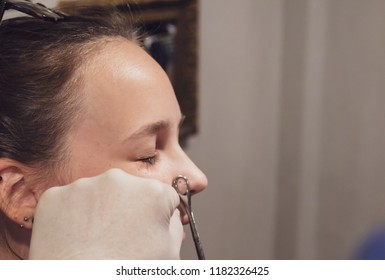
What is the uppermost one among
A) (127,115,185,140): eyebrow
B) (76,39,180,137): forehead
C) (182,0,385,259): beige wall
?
(76,39,180,137): forehead

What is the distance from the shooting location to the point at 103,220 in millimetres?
597

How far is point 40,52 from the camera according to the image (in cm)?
67

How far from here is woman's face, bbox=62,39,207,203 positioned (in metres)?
0.66

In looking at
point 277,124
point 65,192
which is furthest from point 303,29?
point 65,192

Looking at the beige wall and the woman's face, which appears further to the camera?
the beige wall

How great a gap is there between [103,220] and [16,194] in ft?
0.44

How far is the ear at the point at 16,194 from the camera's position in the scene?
2.15 feet

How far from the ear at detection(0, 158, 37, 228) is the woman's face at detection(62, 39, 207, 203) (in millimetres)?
47

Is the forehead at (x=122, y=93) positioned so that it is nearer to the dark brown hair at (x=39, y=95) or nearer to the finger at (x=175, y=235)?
the dark brown hair at (x=39, y=95)

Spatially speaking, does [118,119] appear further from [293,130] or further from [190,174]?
[293,130]

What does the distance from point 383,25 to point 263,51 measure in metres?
0.32

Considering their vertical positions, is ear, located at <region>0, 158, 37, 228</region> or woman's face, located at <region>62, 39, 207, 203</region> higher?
woman's face, located at <region>62, 39, 207, 203</region>

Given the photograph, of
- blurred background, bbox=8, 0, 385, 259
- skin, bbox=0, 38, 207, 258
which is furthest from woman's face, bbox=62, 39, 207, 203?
blurred background, bbox=8, 0, 385, 259

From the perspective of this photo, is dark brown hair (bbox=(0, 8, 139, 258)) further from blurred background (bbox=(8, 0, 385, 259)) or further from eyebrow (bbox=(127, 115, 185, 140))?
blurred background (bbox=(8, 0, 385, 259))
